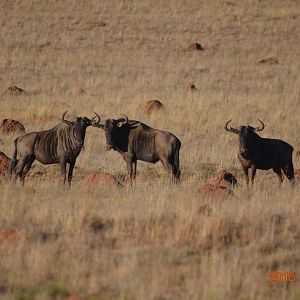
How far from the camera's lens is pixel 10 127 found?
1916 cm

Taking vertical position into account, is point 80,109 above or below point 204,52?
below

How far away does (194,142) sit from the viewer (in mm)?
18531

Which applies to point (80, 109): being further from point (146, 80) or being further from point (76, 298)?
point (76, 298)

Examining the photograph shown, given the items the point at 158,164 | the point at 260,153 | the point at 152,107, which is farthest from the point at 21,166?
the point at 152,107

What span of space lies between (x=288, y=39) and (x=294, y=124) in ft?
54.1

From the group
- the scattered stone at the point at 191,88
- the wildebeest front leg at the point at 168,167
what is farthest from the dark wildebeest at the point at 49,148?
the scattered stone at the point at 191,88

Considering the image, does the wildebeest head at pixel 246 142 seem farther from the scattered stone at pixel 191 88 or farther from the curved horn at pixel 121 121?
the scattered stone at pixel 191 88

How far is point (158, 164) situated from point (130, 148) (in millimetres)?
1776

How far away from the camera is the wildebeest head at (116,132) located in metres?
14.7

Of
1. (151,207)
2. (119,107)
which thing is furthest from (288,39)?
(151,207)

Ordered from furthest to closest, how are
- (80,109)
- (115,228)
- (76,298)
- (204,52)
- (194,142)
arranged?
(204,52) < (80,109) < (194,142) < (115,228) < (76,298)

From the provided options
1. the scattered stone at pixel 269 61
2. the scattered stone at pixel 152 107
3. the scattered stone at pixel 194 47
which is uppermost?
the scattered stone at pixel 194 47

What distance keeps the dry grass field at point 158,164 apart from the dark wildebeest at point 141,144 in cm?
48

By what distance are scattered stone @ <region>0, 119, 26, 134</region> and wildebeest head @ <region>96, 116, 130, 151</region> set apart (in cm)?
478
